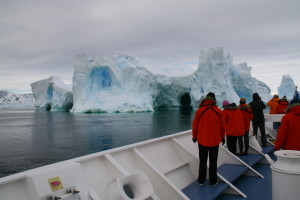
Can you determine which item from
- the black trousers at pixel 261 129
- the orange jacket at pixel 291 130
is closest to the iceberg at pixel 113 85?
the black trousers at pixel 261 129

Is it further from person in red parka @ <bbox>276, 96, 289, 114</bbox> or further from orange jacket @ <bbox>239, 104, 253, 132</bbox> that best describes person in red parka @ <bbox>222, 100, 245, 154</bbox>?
person in red parka @ <bbox>276, 96, 289, 114</bbox>

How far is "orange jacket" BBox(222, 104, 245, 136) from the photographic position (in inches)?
167

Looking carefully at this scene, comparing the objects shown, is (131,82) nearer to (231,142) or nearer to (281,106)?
(281,106)

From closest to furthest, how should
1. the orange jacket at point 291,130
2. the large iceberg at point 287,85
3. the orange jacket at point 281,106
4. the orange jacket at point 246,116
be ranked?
1. the orange jacket at point 291,130
2. the orange jacket at point 246,116
3. the orange jacket at point 281,106
4. the large iceberg at point 287,85

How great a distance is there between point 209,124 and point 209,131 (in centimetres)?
8

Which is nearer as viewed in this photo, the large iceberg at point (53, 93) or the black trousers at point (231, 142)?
the black trousers at point (231, 142)

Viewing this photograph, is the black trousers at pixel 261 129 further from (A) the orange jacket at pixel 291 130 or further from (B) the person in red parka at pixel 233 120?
(A) the orange jacket at pixel 291 130

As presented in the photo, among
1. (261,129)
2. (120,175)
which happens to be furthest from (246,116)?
(120,175)

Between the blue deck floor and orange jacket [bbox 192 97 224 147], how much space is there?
650 millimetres

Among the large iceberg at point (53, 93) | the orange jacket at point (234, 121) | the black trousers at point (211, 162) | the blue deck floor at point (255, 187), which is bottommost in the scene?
the blue deck floor at point (255, 187)

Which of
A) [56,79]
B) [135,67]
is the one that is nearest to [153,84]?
[135,67]

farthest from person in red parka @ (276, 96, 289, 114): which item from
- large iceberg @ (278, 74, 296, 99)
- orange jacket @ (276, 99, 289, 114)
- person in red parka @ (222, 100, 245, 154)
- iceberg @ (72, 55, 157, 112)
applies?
large iceberg @ (278, 74, 296, 99)

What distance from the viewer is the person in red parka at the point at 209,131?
2996 millimetres

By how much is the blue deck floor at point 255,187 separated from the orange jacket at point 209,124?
650 mm
